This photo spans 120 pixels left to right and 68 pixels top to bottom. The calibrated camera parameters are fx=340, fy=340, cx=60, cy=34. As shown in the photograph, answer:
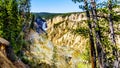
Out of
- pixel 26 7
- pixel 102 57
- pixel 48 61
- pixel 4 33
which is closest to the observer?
pixel 102 57

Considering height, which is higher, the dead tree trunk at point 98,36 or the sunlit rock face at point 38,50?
the dead tree trunk at point 98,36

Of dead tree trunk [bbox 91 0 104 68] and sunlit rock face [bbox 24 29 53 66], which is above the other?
dead tree trunk [bbox 91 0 104 68]

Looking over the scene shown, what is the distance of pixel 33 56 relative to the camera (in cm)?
9200

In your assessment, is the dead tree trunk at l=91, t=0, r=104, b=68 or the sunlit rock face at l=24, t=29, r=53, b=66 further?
the sunlit rock face at l=24, t=29, r=53, b=66

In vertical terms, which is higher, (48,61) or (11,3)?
(11,3)

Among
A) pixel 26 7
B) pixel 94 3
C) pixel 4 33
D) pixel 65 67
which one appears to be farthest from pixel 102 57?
pixel 65 67

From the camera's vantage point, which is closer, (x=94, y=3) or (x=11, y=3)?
(x=94, y=3)

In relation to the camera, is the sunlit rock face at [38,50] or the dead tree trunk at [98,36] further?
the sunlit rock face at [38,50]

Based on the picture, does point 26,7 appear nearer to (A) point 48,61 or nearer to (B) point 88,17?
(A) point 48,61

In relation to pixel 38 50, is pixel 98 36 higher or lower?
higher

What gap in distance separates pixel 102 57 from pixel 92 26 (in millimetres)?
3271

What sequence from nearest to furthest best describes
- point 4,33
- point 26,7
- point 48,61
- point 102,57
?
point 102,57 < point 4,33 < point 26,7 < point 48,61

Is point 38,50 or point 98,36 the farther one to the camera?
point 38,50

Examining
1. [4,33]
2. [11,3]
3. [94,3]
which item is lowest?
[4,33]
